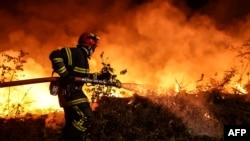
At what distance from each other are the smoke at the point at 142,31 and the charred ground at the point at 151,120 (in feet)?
10.4

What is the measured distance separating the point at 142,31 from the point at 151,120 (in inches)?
277

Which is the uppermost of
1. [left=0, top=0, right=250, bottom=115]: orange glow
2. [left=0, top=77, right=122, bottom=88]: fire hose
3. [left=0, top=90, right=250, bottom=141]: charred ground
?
[left=0, top=0, right=250, bottom=115]: orange glow

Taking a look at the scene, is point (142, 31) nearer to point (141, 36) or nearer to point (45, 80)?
point (141, 36)

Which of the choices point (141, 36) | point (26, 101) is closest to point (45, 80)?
point (26, 101)

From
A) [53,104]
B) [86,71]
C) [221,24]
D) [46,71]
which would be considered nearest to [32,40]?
[46,71]

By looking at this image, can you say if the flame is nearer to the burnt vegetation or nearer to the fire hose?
the burnt vegetation

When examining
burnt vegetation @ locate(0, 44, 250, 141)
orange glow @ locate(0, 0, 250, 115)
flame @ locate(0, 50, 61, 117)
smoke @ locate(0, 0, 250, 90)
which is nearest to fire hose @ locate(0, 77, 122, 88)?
burnt vegetation @ locate(0, 44, 250, 141)

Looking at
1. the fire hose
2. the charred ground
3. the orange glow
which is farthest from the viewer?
the orange glow

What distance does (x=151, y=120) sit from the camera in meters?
10.9

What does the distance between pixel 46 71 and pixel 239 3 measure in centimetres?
781

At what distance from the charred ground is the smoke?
318cm

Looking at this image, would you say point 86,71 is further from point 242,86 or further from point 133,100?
point 242,86

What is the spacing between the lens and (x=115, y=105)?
36.7 feet

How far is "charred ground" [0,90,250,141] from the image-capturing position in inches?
408
